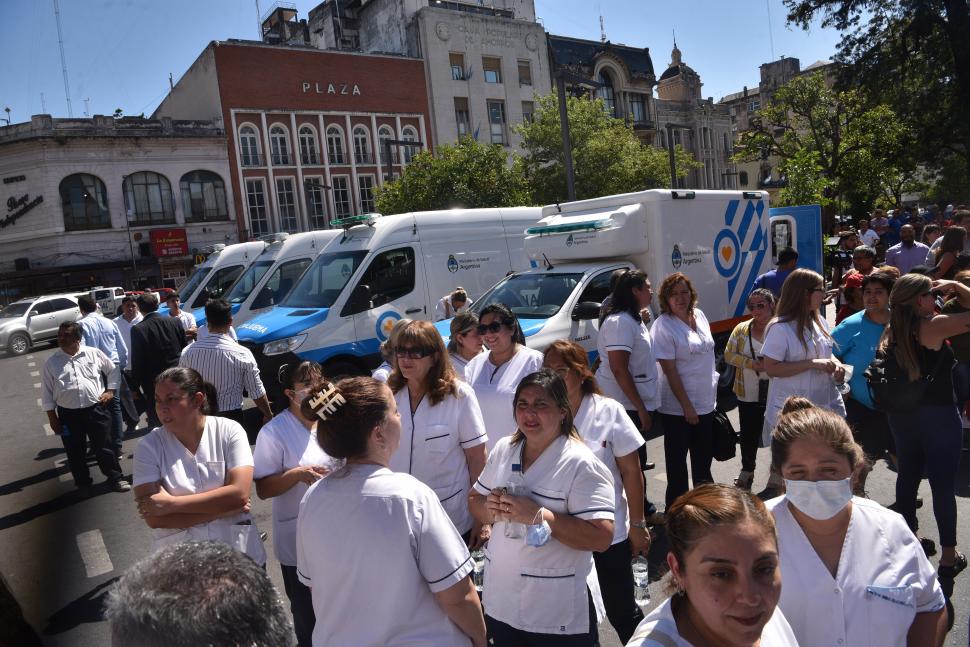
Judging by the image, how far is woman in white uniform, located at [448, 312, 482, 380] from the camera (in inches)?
189

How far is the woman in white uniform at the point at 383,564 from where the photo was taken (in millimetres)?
2164

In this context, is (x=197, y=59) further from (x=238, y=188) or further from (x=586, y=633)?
(x=586, y=633)

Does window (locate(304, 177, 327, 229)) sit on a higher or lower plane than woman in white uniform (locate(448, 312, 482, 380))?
higher

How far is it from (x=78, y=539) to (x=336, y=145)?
123 ft

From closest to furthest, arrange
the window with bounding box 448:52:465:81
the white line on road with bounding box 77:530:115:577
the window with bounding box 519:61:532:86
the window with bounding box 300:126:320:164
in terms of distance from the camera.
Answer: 1. the white line on road with bounding box 77:530:115:577
2. the window with bounding box 300:126:320:164
3. the window with bounding box 448:52:465:81
4. the window with bounding box 519:61:532:86

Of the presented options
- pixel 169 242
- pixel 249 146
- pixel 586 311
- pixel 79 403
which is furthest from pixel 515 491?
pixel 249 146

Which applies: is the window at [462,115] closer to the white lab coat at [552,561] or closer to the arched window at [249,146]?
the arched window at [249,146]

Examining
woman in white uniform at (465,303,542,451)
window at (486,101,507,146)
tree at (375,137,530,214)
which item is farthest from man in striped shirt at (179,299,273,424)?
window at (486,101,507,146)

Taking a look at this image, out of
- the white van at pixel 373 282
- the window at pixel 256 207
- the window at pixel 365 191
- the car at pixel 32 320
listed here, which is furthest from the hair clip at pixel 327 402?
the window at pixel 365 191

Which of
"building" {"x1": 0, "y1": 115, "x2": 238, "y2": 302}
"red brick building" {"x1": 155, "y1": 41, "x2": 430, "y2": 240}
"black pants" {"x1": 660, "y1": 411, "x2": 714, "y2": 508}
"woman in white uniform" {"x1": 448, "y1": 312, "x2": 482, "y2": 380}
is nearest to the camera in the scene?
"woman in white uniform" {"x1": 448, "y1": 312, "x2": 482, "y2": 380}

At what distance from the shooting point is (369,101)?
135ft

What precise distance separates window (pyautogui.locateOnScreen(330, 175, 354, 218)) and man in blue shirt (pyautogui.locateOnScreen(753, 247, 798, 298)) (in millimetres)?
34530

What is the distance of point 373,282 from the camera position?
9.90m

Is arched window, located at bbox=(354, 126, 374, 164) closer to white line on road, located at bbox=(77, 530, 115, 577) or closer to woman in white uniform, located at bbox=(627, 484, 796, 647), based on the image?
white line on road, located at bbox=(77, 530, 115, 577)
